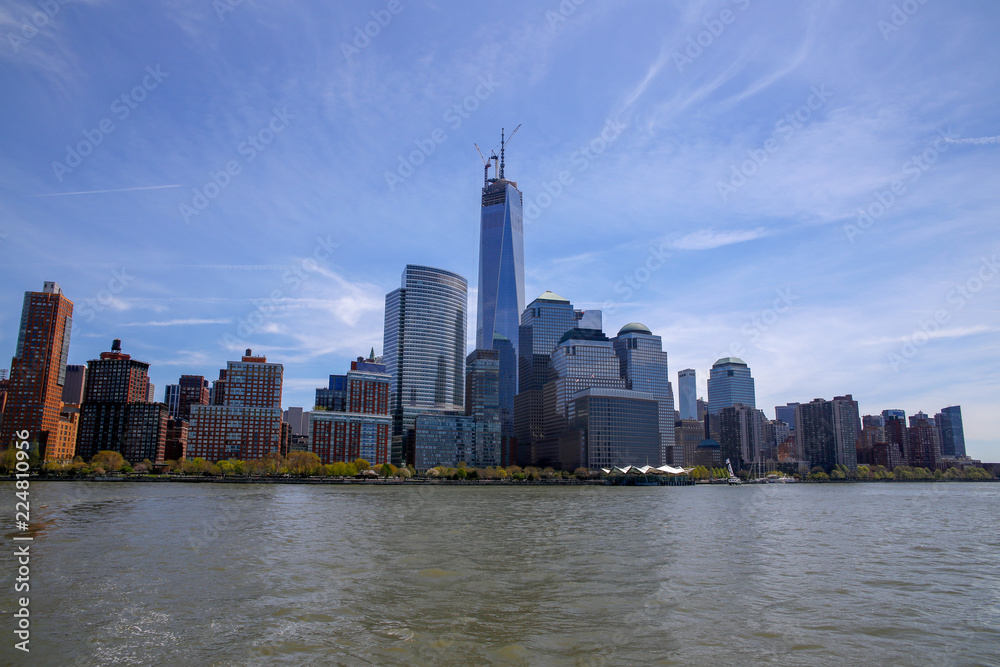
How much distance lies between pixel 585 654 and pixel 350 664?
768 cm

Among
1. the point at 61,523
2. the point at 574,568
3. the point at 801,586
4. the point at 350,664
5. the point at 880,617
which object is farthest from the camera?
the point at 61,523

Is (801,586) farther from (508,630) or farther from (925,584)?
(508,630)

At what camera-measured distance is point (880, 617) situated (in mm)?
27344

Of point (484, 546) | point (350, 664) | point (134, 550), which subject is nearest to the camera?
point (350, 664)

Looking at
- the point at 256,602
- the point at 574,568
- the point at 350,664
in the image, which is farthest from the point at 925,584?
the point at 256,602

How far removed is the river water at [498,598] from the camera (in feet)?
71.4

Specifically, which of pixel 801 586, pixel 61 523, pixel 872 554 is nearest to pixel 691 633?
pixel 801 586

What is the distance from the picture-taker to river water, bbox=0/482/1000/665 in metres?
21.8

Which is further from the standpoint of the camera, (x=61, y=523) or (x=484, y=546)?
(x=61, y=523)

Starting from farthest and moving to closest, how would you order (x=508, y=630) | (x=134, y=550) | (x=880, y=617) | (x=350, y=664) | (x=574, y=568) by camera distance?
(x=134, y=550)
(x=574, y=568)
(x=880, y=617)
(x=508, y=630)
(x=350, y=664)

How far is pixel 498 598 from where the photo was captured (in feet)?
96.3

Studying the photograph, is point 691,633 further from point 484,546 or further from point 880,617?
point 484,546

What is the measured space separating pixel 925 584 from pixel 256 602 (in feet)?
114

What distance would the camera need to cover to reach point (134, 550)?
43.3 m
